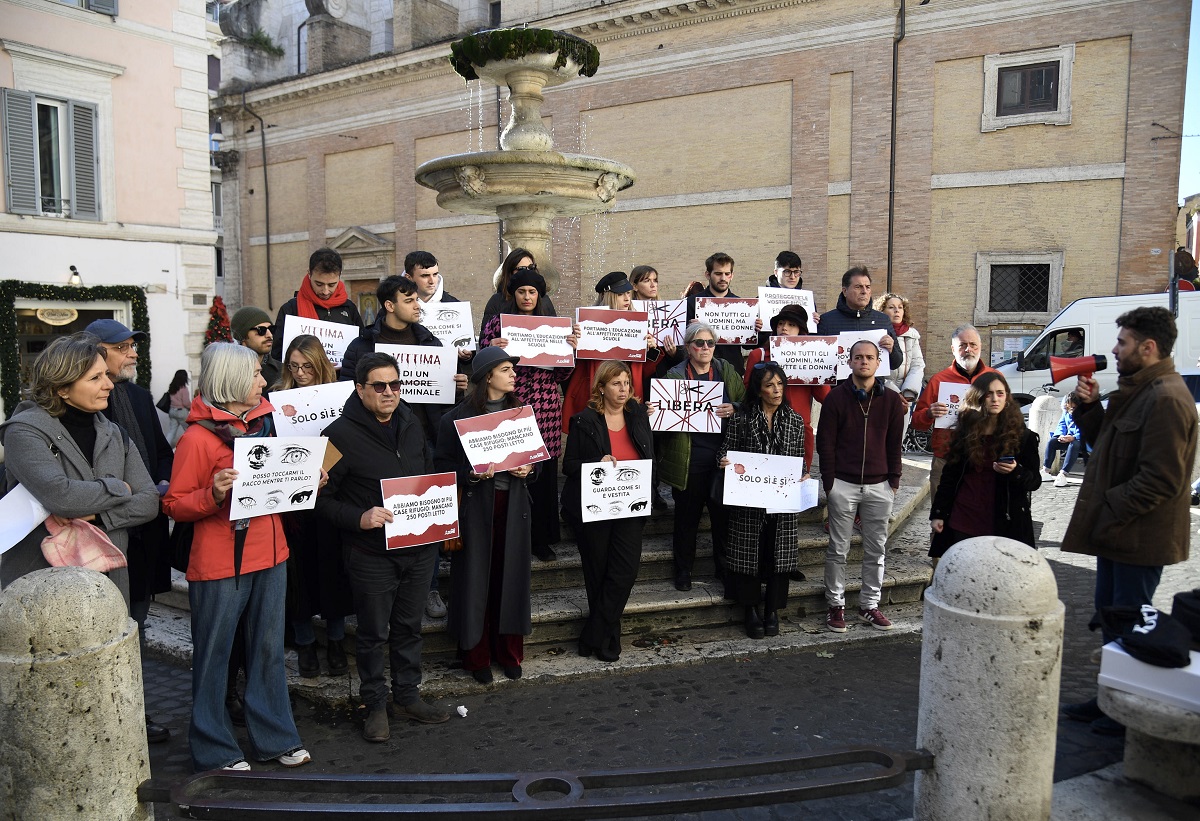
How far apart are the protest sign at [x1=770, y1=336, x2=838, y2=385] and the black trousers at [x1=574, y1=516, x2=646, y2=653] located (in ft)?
6.64

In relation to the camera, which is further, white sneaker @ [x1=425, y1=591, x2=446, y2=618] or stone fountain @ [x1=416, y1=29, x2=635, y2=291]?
stone fountain @ [x1=416, y1=29, x2=635, y2=291]

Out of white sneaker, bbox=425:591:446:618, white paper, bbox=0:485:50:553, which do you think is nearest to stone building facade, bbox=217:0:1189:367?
white sneaker, bbox=425:591:446:618

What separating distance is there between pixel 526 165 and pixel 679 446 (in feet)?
10.3

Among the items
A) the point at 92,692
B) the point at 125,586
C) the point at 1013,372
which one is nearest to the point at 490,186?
the point at 125,586

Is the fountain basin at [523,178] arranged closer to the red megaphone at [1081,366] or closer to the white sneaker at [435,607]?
the white sneaker at [435,607]

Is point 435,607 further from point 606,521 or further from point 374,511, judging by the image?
point 374,511

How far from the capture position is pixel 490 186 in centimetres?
797

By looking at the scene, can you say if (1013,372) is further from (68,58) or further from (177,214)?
(68,58)

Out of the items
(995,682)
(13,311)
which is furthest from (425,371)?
(13,311)

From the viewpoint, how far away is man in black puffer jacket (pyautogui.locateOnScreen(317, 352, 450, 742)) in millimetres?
4547

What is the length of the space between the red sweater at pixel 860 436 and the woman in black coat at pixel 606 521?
1.40 metres

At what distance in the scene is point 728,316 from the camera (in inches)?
285

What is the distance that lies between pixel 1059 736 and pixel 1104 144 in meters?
19.6

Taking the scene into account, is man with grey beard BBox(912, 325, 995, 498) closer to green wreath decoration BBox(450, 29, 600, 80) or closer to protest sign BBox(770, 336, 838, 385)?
protest sign BBox(770, 336, 838, 385)
